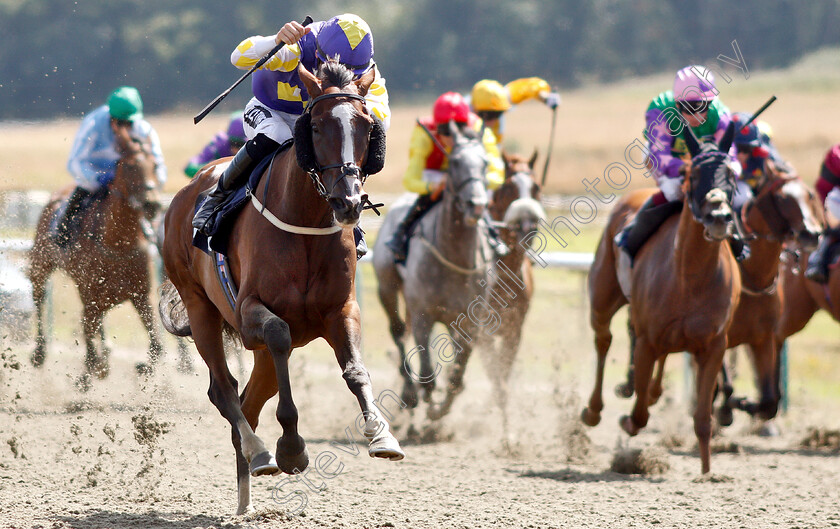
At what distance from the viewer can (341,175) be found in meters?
3.94

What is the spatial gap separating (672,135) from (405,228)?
247cm

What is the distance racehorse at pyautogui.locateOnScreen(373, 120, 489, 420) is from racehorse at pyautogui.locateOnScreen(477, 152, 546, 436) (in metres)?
0.19

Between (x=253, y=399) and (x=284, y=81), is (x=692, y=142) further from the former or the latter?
(x=253, y=399)

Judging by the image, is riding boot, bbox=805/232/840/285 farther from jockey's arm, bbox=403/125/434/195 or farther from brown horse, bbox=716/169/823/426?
jockey's arm, bbox=403/125/434/195

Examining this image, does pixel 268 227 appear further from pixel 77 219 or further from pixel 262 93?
pixel 77 219

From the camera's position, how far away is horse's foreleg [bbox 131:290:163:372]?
611 cm

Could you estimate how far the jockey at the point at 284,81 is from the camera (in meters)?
4.65

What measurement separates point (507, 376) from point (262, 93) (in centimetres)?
377

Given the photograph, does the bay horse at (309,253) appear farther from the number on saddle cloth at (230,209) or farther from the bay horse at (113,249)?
the bay horse at (113,249)

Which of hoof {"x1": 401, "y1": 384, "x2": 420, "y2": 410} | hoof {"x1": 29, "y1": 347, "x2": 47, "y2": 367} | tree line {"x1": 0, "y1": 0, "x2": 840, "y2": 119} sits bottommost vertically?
Answer: hoof {"x1": 401, "y1": 384, "x2": 420, "y2": 410}

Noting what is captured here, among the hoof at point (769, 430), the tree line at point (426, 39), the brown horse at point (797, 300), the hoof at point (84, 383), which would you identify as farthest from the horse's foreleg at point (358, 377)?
the brown horse at point (797, 300)

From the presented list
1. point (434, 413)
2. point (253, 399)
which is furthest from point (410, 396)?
point (253, 399)

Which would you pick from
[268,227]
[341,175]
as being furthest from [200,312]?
[341,175]

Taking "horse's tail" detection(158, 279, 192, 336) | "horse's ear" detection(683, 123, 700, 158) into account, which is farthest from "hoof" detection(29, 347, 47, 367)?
Result: "horse's ear" detection(683, 123, 700, 158)
